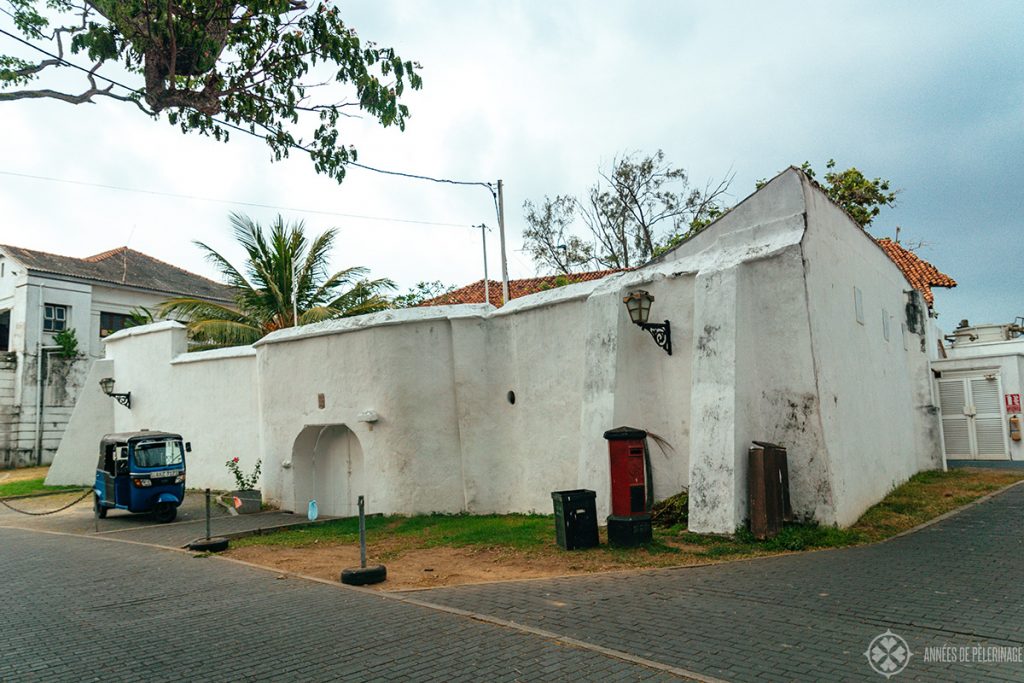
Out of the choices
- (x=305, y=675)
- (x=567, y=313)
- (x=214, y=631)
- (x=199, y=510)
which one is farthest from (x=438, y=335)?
(x=305, y=675)

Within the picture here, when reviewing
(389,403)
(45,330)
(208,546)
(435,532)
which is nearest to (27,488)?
(45,330)

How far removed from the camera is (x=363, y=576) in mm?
8023

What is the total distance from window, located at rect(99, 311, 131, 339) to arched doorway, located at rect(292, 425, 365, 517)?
20.1m

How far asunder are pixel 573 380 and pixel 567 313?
122 cm

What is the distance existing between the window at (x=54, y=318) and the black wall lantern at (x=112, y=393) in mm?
10770

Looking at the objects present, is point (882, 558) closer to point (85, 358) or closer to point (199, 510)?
point (199, 510)

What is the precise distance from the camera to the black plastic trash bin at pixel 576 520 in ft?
29.4

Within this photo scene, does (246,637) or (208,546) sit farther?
(208,546)

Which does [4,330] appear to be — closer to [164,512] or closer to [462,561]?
[164,512]

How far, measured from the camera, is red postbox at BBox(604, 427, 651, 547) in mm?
8766

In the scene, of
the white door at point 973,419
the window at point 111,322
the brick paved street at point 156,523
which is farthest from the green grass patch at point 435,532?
the window at point 111,322

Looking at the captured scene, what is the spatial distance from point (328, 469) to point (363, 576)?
25.8ft

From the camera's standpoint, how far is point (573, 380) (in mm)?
11961

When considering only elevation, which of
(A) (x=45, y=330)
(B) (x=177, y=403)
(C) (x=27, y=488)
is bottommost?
(C) (x=27, y=488)
